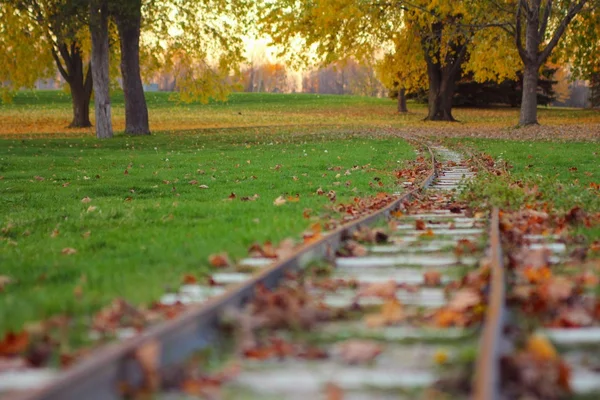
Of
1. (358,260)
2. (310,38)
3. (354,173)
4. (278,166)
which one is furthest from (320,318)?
(310,38)

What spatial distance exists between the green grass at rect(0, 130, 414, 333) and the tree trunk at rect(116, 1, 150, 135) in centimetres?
710

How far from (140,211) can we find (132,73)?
2161cm

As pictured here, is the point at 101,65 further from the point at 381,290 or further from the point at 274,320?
the point at 274,320

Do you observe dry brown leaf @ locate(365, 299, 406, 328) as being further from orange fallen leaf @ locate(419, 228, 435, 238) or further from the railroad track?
orange fallen leaf @ locate(419, 228, 435, 238)

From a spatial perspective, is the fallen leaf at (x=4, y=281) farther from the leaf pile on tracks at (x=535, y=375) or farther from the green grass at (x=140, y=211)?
the leaf pile on tracks at (x=535, y=375)

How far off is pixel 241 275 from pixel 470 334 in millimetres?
2036

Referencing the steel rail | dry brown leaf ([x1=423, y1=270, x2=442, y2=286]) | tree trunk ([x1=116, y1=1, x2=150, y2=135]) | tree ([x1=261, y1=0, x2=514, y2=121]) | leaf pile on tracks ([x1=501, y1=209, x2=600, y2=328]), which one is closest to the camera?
the steel rail

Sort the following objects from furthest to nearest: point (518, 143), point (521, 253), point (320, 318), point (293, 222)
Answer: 1. point (518, 143)
2. point (293, 222)
3. point (521, 253)
4. point (320, 318)

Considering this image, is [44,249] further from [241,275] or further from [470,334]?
[470,334]

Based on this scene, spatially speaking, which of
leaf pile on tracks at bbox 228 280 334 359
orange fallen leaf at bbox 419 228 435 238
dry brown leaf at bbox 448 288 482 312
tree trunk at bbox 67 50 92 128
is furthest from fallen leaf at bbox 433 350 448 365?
tree trunk at bbox 67 50 92 128

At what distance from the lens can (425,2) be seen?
33.7 metres

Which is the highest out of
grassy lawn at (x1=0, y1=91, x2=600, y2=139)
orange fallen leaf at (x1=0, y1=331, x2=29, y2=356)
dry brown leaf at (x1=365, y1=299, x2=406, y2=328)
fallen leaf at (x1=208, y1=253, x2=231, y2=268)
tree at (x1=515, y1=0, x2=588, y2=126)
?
tree at (x1=515, y1=0, x2=588, y2=126)

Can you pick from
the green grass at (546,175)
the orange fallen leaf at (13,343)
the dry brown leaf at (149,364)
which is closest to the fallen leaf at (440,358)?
the dry brown leaf at (149,364)

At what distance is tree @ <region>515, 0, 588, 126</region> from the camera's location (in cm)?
3142
